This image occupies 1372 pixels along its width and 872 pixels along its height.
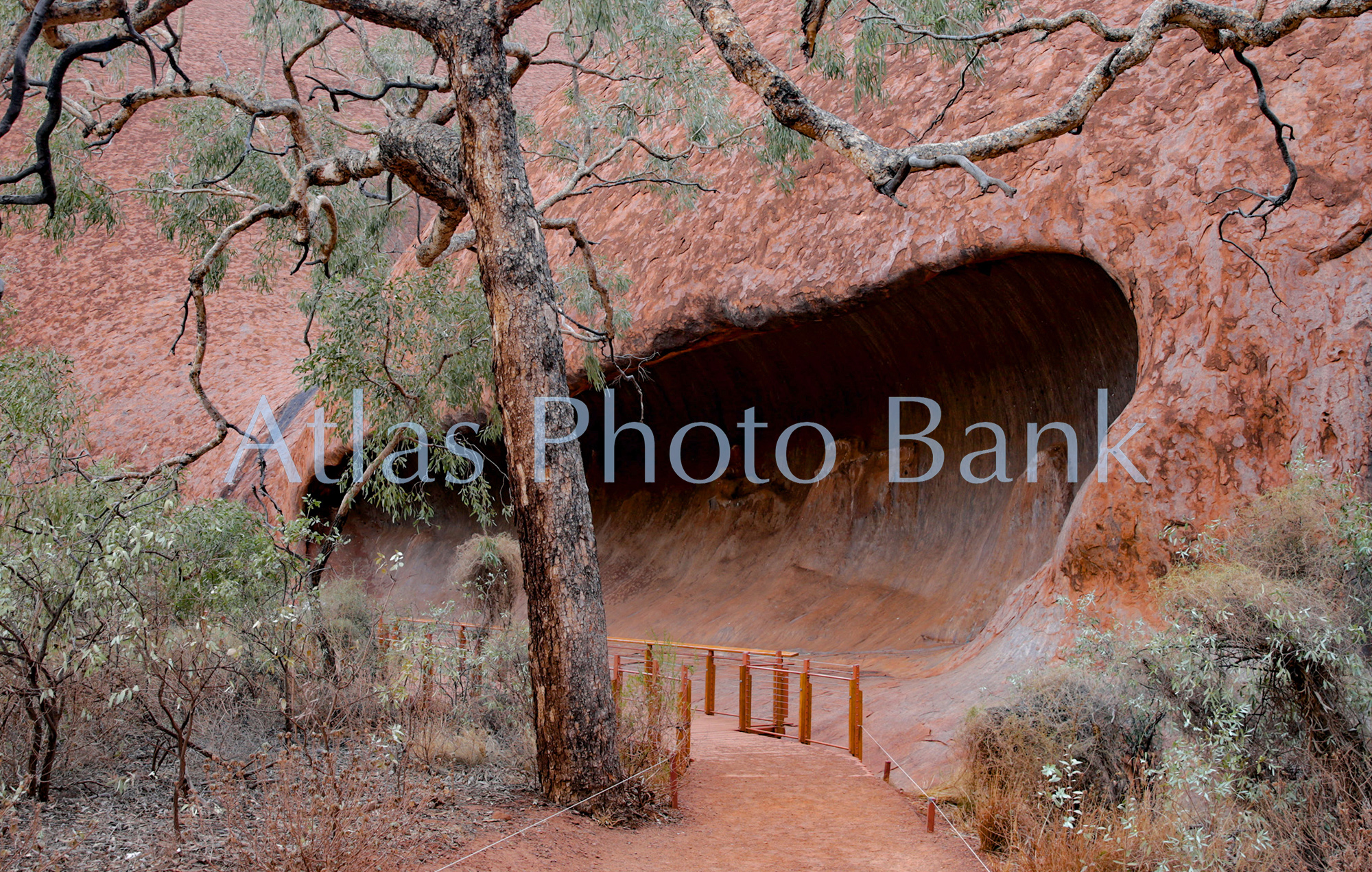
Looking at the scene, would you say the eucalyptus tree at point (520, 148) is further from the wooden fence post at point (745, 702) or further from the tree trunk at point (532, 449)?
the wooden fence post at point (745, 702)

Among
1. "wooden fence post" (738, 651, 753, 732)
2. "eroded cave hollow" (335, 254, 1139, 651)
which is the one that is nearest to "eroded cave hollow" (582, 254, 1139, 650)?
"eroded cave hollow" (335, 254, 1139, 651)

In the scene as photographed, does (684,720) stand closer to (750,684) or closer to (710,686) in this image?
(750,684)

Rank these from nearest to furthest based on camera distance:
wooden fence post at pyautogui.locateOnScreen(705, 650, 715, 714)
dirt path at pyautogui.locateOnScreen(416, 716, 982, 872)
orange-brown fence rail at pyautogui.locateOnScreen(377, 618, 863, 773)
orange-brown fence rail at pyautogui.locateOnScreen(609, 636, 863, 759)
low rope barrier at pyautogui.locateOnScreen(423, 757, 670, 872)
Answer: low rope barrier at pyautogui.locateOnScreen(423, 757, 670, 872) < dirt path at pyautogui.locateOnScreen(416, 716, 982, 872) < orange-brown fence rail at pyautogui.locateOnScreen(377, 618, 863, 773) < orange-brown fence rail at pyautogui.locateOnScreen(609, 636, 863, 759) < wooden fence post at pyautogui.locateOnScreen(705, 650, 715, 714)

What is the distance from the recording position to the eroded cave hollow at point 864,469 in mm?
10539

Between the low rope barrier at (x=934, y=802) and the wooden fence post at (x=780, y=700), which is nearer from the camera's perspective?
the low rope barrier at (x=934, y=802)

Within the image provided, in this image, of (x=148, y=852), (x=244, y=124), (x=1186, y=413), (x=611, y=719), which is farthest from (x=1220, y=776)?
(x=244, y=124)

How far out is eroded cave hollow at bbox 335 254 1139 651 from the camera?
10.5 m

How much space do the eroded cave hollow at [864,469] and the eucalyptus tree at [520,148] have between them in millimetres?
2065

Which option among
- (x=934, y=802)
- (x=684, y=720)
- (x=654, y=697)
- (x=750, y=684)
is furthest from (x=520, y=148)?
(x=750, y=684)

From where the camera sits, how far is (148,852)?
14.4 ft

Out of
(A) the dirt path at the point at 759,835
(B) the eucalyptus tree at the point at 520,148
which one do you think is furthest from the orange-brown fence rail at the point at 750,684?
(B) the eucalyptus tree at the point at 520,148

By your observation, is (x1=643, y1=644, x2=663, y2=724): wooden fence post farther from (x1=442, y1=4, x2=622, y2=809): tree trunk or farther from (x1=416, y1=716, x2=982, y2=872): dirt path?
(x1=442, y1=4, x2=622, y2=809): tree trunk

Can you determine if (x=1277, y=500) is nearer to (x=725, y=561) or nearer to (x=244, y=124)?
(x=725, y=561)

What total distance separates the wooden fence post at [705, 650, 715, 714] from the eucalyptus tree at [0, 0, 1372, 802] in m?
3.39
